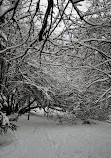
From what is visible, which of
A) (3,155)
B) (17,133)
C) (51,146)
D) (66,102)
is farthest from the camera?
(66,102)

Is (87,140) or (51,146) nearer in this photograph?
(51,146)

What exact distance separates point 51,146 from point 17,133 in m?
2.71

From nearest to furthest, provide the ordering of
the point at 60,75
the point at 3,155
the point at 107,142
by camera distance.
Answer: the point at 3,155 → the point at 107,142 → the point at 60,75

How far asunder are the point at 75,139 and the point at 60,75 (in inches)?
156

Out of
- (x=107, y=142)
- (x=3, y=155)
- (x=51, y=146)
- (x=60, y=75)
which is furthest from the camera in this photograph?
(x=60, y=75)

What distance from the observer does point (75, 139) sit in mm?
10422

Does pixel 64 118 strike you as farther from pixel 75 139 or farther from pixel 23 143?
pixel 23 143

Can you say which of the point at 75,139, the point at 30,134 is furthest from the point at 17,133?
the point at 75,139

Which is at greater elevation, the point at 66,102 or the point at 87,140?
the point at 66,102

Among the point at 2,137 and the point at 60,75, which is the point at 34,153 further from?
the point at 60,75

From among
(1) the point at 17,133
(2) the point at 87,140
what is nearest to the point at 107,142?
(2) the point at 87,140

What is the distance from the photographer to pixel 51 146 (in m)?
8.93

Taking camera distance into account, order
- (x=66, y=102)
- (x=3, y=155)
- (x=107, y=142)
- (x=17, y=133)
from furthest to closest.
A: (x=66, y=102)
(x=17, y=133)
(x=107, y=142)
(x=3, y=155)

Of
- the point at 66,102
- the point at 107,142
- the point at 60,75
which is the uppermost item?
the point at 60,75
